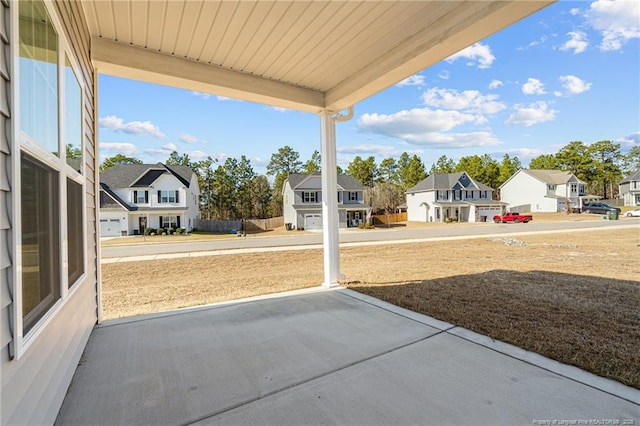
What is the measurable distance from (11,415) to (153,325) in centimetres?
255

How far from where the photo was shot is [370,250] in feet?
39.6

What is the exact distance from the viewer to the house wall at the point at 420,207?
31.4 metres

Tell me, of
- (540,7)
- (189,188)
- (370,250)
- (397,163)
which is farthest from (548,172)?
(540,7)

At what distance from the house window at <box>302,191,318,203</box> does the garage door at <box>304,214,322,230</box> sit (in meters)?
1.38

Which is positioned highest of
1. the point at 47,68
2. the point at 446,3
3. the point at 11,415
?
the point at 446,3

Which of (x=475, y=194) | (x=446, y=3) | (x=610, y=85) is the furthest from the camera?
(x=475, y=194)

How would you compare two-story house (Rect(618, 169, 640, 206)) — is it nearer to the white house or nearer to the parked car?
the parked car

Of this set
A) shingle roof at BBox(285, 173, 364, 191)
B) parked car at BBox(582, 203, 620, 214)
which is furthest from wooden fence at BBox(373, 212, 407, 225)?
parked car at BBox(582, 203, 620, 214)

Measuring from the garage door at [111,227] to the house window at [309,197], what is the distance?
1396 cm

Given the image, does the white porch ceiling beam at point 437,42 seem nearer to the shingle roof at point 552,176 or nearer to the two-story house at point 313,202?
the two-story house at point 313,202

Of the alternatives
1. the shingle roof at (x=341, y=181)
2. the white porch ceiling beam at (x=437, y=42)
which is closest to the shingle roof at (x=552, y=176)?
the shingle roof at (x=341, y=181)

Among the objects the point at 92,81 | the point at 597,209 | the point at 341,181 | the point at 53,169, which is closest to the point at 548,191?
the point at 597,209

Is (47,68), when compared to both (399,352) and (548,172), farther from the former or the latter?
(548,172)

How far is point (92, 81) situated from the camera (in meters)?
3.39
